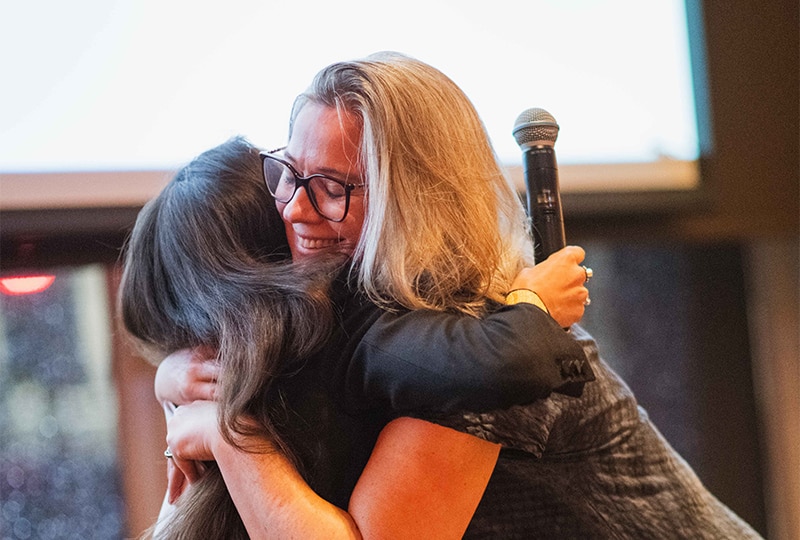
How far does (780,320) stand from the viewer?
217 centimetres

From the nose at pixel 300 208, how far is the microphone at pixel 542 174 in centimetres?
24

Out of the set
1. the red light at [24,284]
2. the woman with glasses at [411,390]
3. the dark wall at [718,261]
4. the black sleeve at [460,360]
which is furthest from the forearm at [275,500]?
the dark wall at [718,261]

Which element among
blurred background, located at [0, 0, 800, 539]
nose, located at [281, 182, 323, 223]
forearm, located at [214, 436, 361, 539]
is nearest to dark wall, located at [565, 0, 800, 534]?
blurred background, located at [0, 0, 800, 539]

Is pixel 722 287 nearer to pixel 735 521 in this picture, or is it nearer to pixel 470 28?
pixel 470 28

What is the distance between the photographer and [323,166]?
2.89ft

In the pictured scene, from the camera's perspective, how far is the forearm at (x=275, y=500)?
0.79 meters

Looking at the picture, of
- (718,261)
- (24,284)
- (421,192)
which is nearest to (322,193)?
(421,192)

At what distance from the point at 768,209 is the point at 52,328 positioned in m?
1.68

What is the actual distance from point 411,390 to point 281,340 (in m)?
0.16

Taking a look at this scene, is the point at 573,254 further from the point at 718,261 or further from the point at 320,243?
the point at 718,261

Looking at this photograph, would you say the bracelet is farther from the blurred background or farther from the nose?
the blurred background

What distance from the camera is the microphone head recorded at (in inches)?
35.1

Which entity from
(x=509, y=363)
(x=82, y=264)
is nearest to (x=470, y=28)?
(x=82, y=264)

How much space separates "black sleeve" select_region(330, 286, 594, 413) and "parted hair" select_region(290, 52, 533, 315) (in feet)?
0.14
